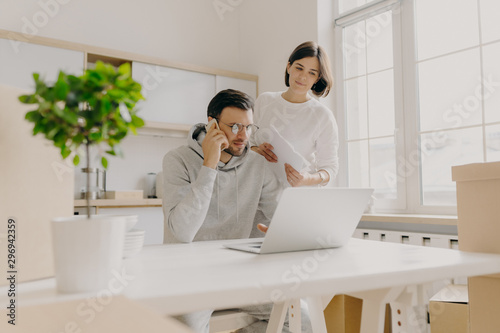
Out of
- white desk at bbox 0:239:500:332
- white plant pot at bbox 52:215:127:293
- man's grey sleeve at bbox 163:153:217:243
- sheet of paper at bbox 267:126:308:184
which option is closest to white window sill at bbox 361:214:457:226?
sheet of paper at bbox 267:126:308:184

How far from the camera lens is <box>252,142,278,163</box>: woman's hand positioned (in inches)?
73.0

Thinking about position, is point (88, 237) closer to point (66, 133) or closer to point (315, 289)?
point (66, 133)

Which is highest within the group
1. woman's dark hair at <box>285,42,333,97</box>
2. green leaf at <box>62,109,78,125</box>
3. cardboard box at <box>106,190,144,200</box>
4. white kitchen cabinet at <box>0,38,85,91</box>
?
white kitchen cabinet at <box>0,38,85,91</box>

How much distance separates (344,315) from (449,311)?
551 mm

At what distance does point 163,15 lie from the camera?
393cm

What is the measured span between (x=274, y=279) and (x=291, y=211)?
0.25 meters

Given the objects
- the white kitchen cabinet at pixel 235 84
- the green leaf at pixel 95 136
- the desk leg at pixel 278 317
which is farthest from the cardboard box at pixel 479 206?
the white kitchen cabinet at pixel 235 84

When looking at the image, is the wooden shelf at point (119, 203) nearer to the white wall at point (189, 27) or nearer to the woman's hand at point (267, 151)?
the white wall at point (189, 27)

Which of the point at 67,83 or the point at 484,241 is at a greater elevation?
the point at 67,83

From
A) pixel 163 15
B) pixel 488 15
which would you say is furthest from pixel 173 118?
pixel 488 15

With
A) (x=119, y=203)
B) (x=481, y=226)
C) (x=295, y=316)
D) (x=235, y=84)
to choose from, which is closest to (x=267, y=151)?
(x=295, y=316)

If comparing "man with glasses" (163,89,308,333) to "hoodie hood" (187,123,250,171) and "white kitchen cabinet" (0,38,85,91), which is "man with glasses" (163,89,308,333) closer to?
"hoodie hood" (187,123,250,171)

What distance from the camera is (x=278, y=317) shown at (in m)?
1.26

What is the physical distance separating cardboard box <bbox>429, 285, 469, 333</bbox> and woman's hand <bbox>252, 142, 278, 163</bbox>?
110 cm
